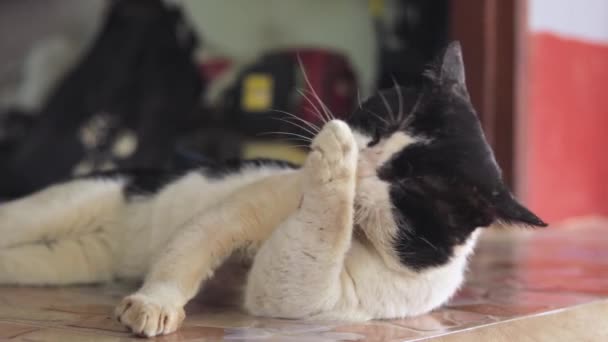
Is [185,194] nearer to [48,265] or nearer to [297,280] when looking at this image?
[48,265]

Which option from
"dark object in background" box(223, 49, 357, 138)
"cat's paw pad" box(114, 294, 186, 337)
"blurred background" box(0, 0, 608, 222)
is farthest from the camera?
"dark object in background" box(223, 49, 357, 138)

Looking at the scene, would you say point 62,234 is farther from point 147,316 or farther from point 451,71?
point 451,71

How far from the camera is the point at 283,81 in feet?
8.77

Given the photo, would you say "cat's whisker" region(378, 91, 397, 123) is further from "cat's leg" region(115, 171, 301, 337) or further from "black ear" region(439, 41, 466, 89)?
"cat's leg" region(115, 171, 301, 337)

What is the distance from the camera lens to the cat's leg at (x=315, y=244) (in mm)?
910

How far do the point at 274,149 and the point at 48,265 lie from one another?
4.74 feet

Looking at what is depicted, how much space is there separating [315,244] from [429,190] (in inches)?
6.3

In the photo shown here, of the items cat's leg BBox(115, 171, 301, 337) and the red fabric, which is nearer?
cat's leg BBox(115, 171, 301, 337)

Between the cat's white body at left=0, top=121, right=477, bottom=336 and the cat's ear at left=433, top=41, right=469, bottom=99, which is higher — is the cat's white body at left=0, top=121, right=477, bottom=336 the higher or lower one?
the lower one

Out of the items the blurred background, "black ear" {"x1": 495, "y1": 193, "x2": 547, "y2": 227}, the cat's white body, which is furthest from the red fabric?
"black ear" {"x1": 495, "y1": 193, "x2": 547, "y2": 227}

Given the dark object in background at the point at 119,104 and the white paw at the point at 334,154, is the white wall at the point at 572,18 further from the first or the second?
the white paw at the point at 334,154

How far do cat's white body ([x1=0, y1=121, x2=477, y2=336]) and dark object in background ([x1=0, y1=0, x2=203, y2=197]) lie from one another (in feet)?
3.86

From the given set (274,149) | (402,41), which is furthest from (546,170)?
(274,149)

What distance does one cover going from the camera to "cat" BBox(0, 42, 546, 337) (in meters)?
0.93
